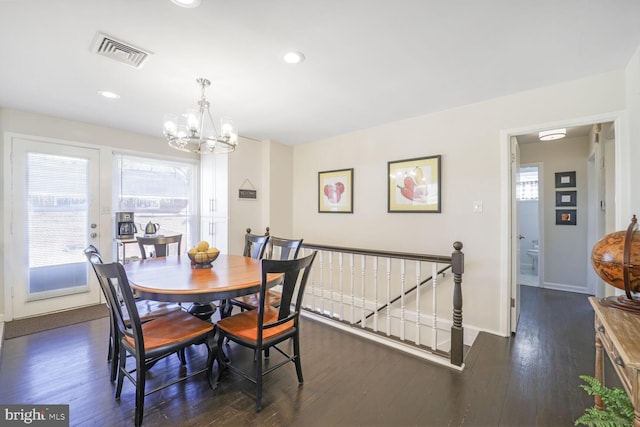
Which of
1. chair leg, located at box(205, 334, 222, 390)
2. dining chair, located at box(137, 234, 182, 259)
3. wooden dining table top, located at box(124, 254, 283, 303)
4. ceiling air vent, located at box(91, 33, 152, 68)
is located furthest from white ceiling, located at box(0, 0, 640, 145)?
chair leg, located at box(205, 334, 222, 390)

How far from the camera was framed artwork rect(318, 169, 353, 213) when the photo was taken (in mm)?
4137

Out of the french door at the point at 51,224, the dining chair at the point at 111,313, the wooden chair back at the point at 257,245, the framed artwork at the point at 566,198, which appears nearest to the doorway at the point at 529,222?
the framed artwork at the point at 566,198

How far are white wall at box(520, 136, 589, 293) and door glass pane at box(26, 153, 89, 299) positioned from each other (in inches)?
271

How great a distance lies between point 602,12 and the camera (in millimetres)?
1630

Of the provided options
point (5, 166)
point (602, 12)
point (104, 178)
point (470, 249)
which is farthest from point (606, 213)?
point (5, 166)

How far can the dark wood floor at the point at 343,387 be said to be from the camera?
5.53 ft

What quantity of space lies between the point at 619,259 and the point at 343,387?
176cm

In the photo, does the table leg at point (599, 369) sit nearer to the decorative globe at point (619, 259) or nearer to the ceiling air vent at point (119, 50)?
the decorative globe at point (619, 259)

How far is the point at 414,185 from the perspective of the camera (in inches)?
136

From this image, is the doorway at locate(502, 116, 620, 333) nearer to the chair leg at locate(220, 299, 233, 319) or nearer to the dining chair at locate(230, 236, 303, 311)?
the dining chair at locate(230, 236, 303, 311)

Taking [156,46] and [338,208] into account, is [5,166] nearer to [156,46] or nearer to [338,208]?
[156,46]

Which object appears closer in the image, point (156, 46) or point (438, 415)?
point (438, 415)

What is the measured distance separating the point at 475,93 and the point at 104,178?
15.3 feet

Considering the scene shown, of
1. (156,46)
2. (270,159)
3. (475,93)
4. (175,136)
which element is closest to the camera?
(156,46)
